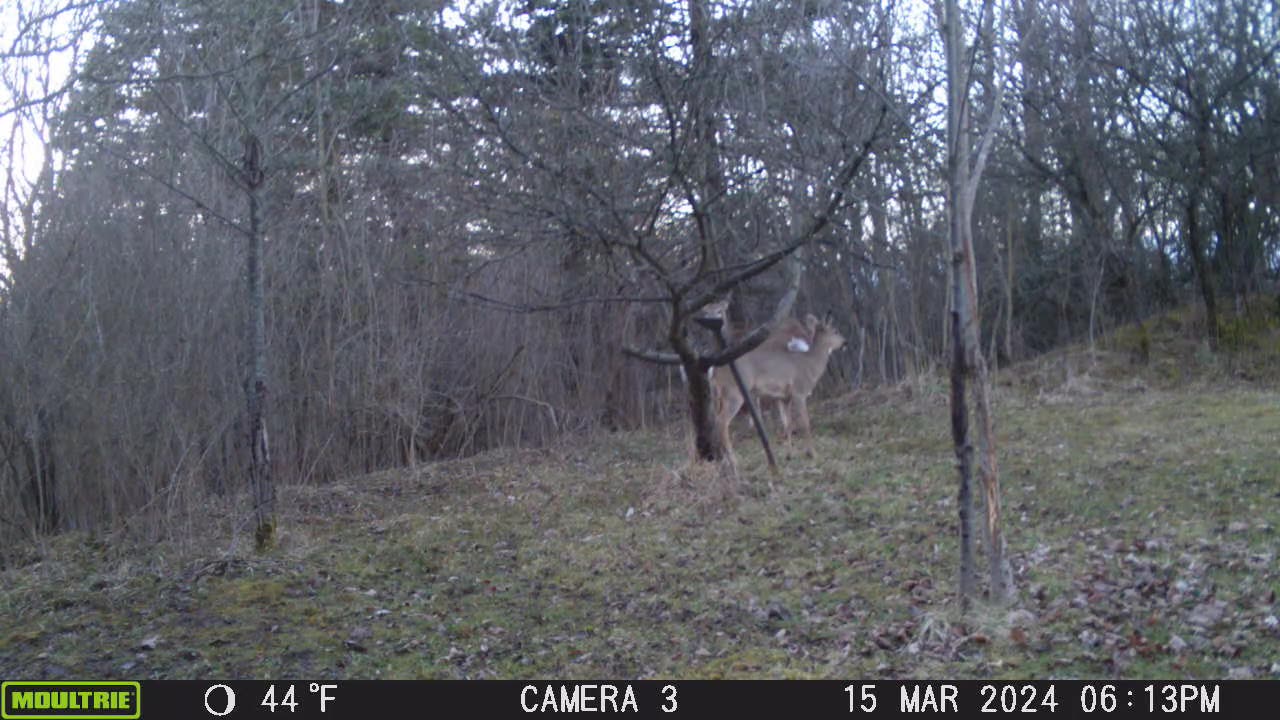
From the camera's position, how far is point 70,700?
6672mm

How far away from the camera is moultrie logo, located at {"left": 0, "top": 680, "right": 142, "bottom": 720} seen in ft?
21.3

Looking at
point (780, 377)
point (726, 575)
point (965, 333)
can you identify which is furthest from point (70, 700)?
point (780, 377)

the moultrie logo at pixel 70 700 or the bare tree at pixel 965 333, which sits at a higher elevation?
the bare tree at pixel 965 333

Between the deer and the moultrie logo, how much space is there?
25.0 ft

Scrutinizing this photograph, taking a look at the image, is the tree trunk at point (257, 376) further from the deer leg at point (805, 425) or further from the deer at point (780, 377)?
the deer leg at point (805, 425)

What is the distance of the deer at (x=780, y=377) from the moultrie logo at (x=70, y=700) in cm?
763

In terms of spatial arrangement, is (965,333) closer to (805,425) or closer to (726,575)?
(726,575)

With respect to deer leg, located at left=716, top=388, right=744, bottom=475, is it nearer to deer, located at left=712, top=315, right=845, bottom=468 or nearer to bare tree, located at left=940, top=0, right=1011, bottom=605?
deer, located at left=712, top=315, right=845, bottom=468

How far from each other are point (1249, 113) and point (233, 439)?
12.5m

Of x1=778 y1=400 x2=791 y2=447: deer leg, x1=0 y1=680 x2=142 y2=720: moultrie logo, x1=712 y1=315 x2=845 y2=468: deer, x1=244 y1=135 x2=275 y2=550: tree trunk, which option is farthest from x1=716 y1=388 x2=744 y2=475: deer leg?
x1=0 y1=680 x2=142 y2=720: moultrie logo

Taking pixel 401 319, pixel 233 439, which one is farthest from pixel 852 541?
pixel 401 319

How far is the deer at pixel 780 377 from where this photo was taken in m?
13.7

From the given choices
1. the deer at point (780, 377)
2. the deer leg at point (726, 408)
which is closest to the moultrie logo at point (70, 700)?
the deer leg at point (726, 408)

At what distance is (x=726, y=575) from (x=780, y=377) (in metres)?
5.58
